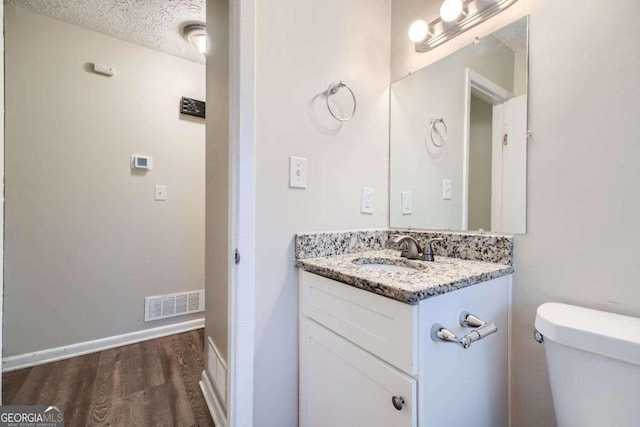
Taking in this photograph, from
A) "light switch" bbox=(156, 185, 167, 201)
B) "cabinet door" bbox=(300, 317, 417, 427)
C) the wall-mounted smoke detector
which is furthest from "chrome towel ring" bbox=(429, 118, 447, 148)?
"light switch" bbox=(156, 185, 167, 201)

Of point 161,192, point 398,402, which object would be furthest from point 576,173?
point 161,192

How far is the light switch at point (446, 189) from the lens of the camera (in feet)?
4.05

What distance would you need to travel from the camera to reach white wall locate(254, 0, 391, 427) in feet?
3.38

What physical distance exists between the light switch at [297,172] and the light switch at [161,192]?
1.58 meters

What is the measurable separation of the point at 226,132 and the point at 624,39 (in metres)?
1.34

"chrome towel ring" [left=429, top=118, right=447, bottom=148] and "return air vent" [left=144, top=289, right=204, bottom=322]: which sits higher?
"chrome towel ring" [left=429, top=118, right=447, bottom=148]

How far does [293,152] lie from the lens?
3.57ft

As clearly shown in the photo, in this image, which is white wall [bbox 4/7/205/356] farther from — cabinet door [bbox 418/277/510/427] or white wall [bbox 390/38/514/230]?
cabinet door [bbox 418/277/510/427]

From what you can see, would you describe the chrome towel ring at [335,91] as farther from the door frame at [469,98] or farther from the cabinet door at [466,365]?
the cabinet door at [466,365]

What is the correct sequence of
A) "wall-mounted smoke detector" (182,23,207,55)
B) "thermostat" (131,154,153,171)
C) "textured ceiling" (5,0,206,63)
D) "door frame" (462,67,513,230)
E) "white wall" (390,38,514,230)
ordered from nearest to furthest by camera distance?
1. "door frame" (462,67,513,230)
2. "white wall" (390,38,514,230)
3. "textured ceiling" (5,0,206,63)
4. "wall-mounted smoke detector" (182,23,207,55)
5. "thermostat" (131,154,153,171)

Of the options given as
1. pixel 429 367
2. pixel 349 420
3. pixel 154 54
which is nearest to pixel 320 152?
pixel 429 367

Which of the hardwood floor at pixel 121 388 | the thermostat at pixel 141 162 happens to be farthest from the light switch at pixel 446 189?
the thermostat at pixel 141 162

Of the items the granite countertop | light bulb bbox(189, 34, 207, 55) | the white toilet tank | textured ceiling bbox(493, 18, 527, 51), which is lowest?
the white toilet tank

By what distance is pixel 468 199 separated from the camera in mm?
1145
